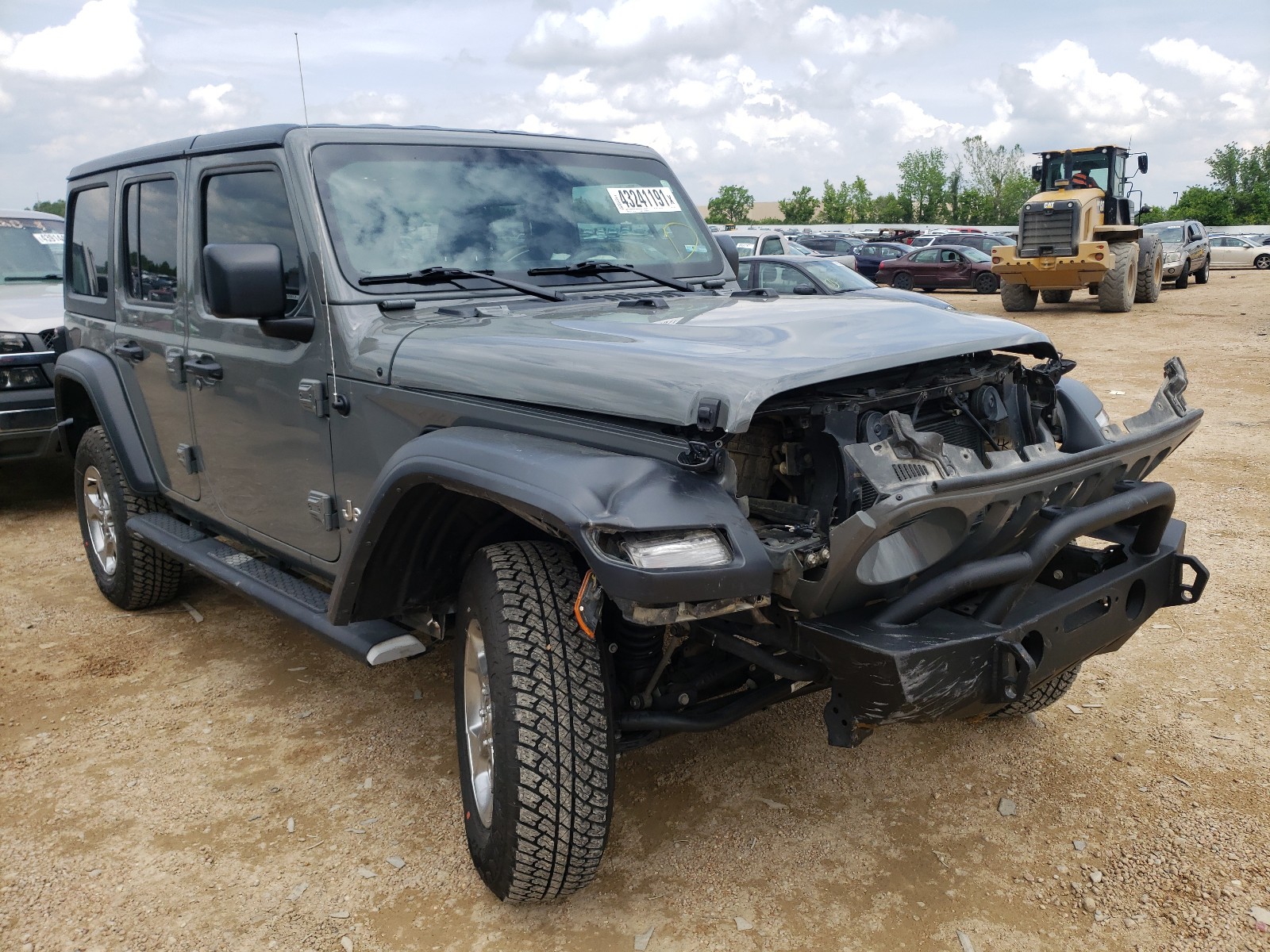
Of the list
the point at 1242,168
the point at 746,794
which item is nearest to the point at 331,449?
the point at 746,794

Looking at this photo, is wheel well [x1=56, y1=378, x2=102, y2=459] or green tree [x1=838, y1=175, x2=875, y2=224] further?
green tree [x1=838, y1=175, x2=875, y2=224]

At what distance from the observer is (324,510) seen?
10.7 ft

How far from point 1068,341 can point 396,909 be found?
1396 cm

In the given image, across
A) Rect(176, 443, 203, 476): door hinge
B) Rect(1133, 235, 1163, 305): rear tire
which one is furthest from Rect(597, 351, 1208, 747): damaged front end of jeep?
Rect(1133, 235, 1163, 305): rear tire

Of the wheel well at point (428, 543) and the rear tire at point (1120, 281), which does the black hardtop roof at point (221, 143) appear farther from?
the rear tire at point (1120, 281)

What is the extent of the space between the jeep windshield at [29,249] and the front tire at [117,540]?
11.8 ft

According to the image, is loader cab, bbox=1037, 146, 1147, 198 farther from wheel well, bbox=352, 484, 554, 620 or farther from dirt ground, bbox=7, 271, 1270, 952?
wheel well, bbox=352, 484, 554, 620

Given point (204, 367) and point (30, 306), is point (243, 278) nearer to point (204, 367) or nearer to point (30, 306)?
point (204, 367)

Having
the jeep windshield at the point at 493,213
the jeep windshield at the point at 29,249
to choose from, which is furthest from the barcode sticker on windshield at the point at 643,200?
the jeep windshield at the point at 29,249

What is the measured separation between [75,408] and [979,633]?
15.0 feet

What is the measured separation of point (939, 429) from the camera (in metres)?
2.75

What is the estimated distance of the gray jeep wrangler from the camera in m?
2.18

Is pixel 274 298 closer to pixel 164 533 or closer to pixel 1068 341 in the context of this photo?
pixel 164 533

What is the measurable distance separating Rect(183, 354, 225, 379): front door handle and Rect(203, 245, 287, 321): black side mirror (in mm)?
769
